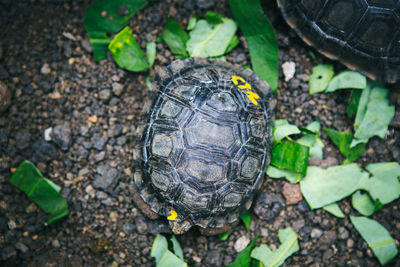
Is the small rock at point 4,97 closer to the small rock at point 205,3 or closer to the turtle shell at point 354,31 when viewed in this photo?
the small rock at point 205,3

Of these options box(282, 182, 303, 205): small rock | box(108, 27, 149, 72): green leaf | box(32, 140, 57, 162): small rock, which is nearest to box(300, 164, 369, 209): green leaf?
box(282, 182, 303, 205): small rock

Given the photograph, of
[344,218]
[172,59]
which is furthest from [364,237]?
[172,59]

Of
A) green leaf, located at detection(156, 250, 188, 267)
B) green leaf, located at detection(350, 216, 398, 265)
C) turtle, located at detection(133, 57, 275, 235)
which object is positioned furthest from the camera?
green leaf, located at detection(350, 216, 398, 265)

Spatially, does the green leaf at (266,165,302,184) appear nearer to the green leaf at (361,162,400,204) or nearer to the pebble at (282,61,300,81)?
the green leaf at (361,162,400,204)

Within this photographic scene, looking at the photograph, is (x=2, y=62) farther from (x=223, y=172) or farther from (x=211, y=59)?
(x=223, y=172)

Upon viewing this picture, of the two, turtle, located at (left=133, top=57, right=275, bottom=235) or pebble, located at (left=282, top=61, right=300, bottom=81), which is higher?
pebble, located at (left=282, top=61, right=300, bottom=81)

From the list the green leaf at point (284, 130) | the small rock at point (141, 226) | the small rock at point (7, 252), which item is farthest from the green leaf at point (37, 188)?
the green leaf at point (284, 130)
